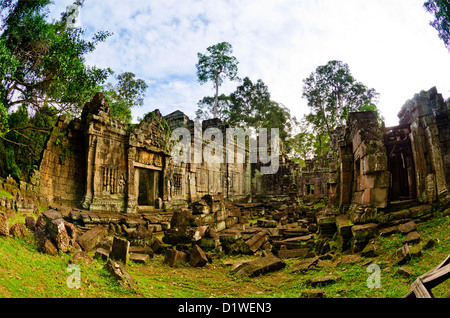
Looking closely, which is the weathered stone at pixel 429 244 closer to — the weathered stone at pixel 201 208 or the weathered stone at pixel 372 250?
the weathered stone at pixel 372 250

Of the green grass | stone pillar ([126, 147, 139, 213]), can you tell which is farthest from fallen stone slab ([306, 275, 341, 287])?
stone pillar ([126, 147, 139, 213])

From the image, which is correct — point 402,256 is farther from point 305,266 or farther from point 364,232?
point 305,266

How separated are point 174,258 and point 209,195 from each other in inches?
179

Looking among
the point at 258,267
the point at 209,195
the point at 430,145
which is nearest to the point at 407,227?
the point at 430,145

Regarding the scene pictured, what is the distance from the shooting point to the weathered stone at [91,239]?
19.3 feet

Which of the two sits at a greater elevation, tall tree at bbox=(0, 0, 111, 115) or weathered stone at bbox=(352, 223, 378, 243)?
tall tree at bbox=(0, 0, 111, 115)

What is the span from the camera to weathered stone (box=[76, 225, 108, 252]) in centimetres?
588

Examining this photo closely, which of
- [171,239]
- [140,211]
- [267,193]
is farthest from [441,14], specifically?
[267,193]

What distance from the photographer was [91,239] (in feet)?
19.9

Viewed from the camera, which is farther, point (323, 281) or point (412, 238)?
point (412, 238)

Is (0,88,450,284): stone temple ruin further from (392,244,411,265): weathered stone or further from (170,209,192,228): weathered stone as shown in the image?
(392,244,411,265): weathered stone

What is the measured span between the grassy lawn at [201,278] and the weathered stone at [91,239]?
43.4 inches

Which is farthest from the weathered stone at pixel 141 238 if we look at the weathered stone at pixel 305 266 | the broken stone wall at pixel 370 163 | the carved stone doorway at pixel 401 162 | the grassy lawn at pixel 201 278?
the carved stone doorway at pixel 401 162

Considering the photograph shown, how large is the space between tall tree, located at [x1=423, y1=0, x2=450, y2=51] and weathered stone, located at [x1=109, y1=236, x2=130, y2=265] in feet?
37.9
